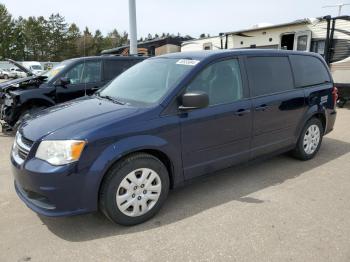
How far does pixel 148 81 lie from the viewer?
3816mm

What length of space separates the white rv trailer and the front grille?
28.9 feet

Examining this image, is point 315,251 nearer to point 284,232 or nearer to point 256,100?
point 284,232

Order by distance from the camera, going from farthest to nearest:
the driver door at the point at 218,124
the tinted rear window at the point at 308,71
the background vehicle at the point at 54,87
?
the background vehicle at the point at 54,87, the tinted rear window at the point at 308,71, the driver door at the point at 218,124

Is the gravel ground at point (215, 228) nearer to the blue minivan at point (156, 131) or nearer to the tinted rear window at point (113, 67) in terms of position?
the blue minivan at point (156, 131)

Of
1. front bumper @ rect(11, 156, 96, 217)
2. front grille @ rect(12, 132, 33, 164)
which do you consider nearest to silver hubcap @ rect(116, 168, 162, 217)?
front bumper @ rect(11, 156, 96, 217)

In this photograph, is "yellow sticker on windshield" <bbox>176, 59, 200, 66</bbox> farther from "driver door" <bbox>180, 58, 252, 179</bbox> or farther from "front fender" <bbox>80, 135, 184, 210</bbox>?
"front fender" <bbox>80, 135, 184, 210</bbox>

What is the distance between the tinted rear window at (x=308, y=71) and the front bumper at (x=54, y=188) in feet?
11.4

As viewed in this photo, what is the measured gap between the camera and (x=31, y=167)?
2.83 meters

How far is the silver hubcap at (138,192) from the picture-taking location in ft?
10.0

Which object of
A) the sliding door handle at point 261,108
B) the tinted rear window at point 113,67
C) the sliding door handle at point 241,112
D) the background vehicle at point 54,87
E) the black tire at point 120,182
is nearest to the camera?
the black tire at point 120,182

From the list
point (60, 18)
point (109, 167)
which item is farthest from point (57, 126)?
point (60, 18)

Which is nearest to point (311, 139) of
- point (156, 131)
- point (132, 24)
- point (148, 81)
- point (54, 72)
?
point (148, 81)

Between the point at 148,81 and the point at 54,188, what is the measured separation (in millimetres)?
1693

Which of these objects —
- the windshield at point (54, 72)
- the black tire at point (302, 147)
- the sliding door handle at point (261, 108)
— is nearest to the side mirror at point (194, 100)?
the sliding door handle at point (261, 108)
